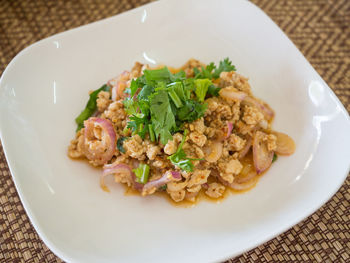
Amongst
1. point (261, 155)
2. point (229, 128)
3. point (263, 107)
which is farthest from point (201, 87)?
point (261, 155)

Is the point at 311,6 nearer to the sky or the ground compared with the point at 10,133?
nearer to the sky

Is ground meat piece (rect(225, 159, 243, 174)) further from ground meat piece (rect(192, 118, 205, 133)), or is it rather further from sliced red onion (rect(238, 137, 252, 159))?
ground meat piece (rect(192, 118, 205, 133))

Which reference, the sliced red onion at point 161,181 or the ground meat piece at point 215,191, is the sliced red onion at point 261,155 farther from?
the sliced red onion at point 161,181

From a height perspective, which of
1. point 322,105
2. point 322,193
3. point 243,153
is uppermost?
point 322,105

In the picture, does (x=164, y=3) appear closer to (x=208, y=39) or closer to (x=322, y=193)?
(x=208, y=39)

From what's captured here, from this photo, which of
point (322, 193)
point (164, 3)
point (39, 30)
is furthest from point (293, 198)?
point (39, 30)

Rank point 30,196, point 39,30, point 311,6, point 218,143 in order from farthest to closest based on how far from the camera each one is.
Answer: point 311,6
point 39,30
point 218,143
point 30,196
